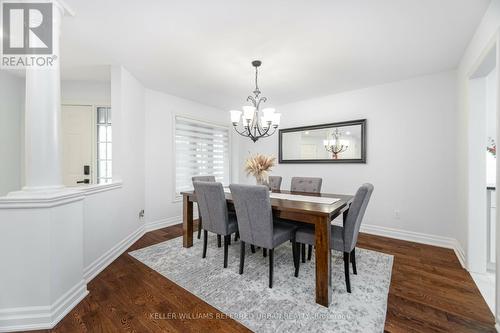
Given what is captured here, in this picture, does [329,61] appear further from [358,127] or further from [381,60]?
[358,127]

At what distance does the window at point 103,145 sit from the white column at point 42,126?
1.86m

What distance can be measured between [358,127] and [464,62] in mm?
1404

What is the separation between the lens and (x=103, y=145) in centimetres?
340

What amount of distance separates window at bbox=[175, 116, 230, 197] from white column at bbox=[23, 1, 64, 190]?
2.36 meters

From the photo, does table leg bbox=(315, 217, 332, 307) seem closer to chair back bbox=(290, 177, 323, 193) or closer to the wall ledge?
chair back bbox=(290, 177, 323, 193)

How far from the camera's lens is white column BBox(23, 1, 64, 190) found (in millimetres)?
1603

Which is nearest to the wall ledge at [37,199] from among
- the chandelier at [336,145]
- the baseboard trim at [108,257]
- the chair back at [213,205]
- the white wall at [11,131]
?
the baseboard trim at [108,257]

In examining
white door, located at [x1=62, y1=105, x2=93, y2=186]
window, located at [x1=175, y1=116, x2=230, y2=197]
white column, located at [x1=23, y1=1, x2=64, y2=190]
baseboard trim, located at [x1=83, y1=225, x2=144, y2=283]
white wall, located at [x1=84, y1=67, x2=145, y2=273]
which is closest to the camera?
white column, located at [x1=23, y1=1, x2=64, y2=190]

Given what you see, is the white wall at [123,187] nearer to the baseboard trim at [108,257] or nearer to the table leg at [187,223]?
the baseboard trim at [108,257]

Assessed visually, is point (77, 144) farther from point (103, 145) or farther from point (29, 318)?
point (29, 318)

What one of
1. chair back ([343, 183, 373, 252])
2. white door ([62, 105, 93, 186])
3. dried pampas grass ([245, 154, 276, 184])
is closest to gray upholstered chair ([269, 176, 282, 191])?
dried pampas grass ([245, 154, 276, 184])

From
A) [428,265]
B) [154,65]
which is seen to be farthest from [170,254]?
[428,265]

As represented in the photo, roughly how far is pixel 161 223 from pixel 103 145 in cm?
163

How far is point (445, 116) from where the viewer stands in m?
2.84
